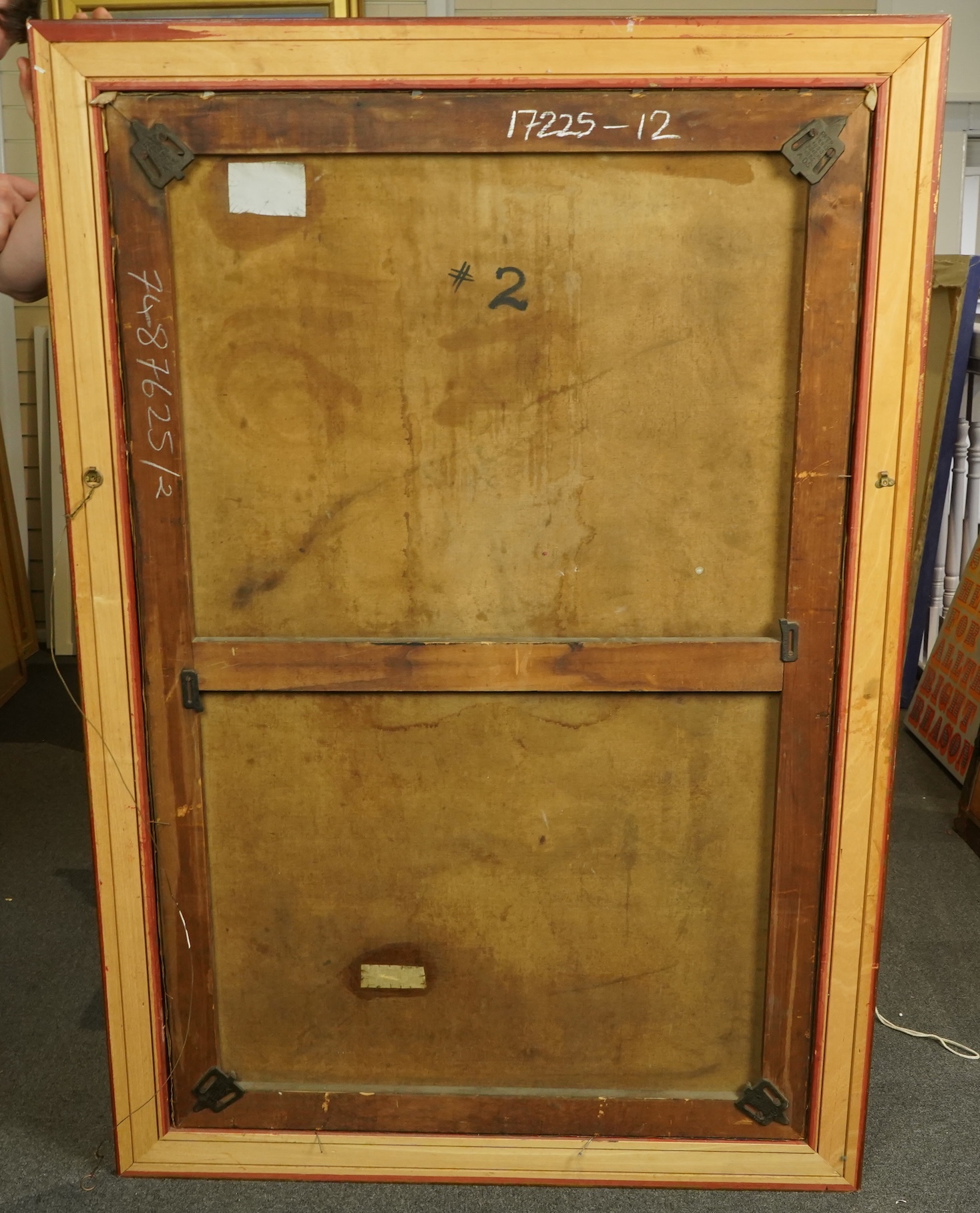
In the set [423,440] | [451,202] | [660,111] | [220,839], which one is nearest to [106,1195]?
[220,839]

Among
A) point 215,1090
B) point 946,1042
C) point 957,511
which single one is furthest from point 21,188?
point 957,511

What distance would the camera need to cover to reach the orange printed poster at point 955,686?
139 inches

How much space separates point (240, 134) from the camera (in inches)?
59.1

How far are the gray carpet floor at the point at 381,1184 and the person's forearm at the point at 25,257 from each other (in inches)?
61.0

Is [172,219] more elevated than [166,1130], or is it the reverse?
[172,219]

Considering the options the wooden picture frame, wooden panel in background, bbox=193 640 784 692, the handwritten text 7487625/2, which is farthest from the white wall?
the handwritten text 7487625/2

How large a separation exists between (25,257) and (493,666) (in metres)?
1.23

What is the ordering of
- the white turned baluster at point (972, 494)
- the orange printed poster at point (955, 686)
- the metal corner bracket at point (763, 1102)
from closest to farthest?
the metal corner bracket at point (763, 1102), the orange printed poster at point (955, 686), the white turned baluster at point (972, 494)

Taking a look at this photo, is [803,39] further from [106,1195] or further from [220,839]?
[106,1195]

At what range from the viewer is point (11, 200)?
2066mm

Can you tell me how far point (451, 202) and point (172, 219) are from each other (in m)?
0.40

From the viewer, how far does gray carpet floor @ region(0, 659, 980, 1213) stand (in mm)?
1841

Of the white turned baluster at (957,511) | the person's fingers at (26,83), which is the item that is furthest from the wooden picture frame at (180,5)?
the white turned baluster at (957,511)

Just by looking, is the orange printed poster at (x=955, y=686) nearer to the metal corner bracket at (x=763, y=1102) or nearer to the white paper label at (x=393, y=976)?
the metal corner bracket at (x=763, y=1102)
